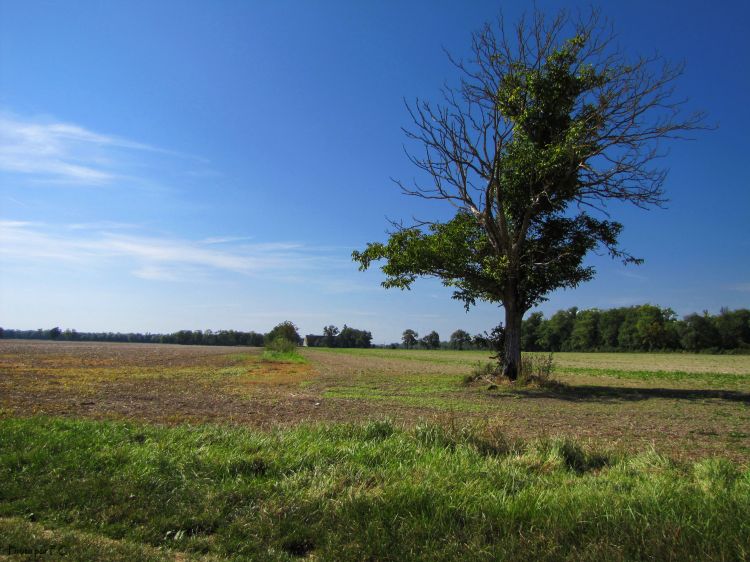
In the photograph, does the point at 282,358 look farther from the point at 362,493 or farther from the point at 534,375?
the point at 362,493

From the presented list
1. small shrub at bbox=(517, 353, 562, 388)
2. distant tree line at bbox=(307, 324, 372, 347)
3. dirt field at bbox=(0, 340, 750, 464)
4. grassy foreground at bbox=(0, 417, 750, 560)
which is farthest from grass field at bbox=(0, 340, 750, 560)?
distant tree line at bbox=(307, 324, 372, 347)

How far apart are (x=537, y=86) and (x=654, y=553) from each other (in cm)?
1895

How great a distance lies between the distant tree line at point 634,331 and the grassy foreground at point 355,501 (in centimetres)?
8872

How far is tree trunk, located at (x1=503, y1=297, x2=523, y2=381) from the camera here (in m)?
20.5

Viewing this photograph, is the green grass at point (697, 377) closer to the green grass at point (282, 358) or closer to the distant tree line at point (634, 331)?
the green grass at point (282, 358)

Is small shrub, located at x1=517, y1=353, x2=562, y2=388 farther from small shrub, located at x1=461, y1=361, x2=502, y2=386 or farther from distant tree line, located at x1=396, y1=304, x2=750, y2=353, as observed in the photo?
distant tree line, located at x1=396, y1=304, x2=750, y2=353

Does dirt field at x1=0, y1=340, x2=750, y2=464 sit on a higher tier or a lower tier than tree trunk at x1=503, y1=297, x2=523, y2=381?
lower

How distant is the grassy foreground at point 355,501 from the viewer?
13.5 feet

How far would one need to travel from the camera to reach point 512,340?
20547 millimetres

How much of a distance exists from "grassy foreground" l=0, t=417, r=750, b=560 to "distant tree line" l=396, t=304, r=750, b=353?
88.7 meters

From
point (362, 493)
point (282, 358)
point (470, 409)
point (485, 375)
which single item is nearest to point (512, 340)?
point (485, 375)

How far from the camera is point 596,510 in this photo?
15.5ft

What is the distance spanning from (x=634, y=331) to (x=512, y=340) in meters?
124

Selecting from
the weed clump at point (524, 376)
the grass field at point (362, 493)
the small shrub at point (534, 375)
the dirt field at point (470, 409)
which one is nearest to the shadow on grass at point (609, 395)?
the dirt field at point (470, 409)
